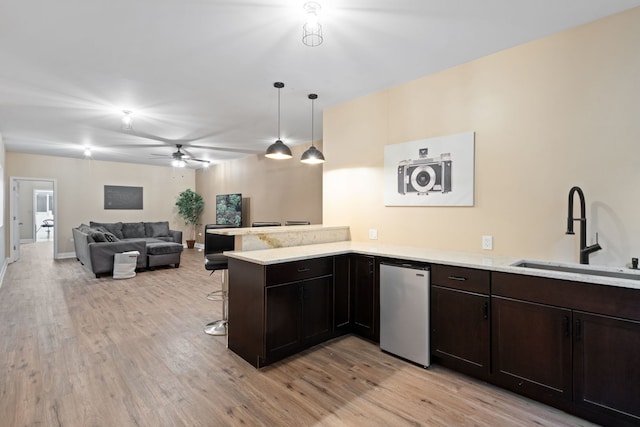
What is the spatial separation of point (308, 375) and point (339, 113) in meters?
3.13

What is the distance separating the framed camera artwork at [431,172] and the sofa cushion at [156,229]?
7385 millimetres

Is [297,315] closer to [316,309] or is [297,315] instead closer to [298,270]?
[316,309]

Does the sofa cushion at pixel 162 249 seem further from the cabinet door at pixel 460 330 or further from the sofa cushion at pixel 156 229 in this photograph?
the cabinet door at pixel 460 330

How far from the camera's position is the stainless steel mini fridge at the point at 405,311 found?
253cm

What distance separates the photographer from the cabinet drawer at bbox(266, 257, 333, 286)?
250 centimetres

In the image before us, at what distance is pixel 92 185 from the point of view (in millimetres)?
8438

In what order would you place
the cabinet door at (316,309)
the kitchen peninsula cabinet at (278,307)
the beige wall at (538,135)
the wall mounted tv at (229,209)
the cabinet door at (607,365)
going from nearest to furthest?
the cabinet door at (607,365), the beige wall at (538,135), the kitchen peninsula cabinet at (278,307), the cabinet door at (316,309), the wall mounted tv at (229,209)

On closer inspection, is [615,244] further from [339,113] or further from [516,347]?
[339,113]

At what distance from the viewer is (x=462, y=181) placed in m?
2.96

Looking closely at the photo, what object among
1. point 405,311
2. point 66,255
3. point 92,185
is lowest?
point 66,255

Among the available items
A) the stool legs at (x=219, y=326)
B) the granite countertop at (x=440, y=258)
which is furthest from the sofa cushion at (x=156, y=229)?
the granite countertop at (x=440, y=258)

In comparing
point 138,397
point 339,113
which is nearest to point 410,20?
point 339,113

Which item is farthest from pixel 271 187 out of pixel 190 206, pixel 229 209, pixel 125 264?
pixel 190 206

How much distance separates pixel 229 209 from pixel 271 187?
1.81 m
